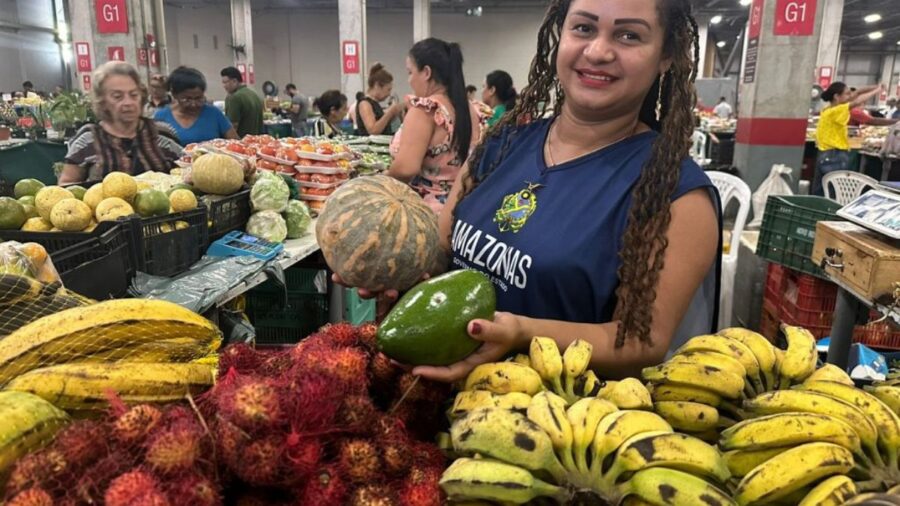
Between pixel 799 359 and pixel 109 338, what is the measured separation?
52.0 inches

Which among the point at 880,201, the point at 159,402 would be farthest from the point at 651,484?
the point at 880,201

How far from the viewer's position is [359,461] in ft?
2.90

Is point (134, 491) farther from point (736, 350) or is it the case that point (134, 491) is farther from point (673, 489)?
point (736, 350)

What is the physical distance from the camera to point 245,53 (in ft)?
71.9

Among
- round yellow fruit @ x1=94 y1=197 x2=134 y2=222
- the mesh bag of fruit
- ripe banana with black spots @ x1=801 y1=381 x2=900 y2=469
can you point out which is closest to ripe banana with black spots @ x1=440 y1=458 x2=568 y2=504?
ripe banana with black spots @ x1=801 y1=381 x2=900 y2=469

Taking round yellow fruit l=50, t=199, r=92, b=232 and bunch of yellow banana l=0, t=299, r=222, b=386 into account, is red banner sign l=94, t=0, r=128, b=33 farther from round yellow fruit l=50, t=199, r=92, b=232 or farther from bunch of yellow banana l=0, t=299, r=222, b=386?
bunch of yellow banana l=0, t=299, r=222, b=386

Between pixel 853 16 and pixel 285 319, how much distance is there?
29972 mm

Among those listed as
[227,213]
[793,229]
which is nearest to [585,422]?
[227,213]

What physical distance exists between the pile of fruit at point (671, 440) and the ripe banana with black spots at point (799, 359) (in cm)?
6

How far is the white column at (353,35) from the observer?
574 inches

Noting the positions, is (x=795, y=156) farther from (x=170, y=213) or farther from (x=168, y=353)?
(x=168, y=353)

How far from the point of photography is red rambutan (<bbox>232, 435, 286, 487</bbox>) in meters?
0.80

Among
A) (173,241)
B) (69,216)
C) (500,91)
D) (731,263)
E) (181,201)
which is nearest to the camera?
(69,216)

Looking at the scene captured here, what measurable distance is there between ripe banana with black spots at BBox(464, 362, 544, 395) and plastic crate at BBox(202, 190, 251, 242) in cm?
244
